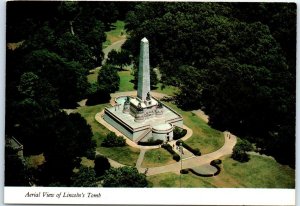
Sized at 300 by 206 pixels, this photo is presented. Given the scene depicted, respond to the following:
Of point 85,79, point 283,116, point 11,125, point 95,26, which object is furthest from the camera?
point 95,26

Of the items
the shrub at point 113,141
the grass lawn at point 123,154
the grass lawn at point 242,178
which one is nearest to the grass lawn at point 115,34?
the shrub at point 113,141

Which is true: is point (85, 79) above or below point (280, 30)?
below

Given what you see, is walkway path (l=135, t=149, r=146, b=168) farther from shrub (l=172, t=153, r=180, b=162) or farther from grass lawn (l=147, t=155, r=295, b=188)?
shrub (l=172, t=153, r=180, b=162)

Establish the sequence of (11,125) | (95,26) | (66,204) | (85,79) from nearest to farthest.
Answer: (66,204) < (11,125) < (85,79) < (95,26)

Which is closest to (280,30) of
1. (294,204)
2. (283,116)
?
(283,116)

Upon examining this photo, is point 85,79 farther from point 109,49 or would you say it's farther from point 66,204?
point 66,204

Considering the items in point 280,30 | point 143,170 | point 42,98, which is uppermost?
point 280,30

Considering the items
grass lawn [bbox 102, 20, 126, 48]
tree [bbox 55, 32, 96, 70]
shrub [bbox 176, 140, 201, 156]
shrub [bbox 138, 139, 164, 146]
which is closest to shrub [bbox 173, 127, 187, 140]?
shrub [bbox 176, 140, 201, 156]
